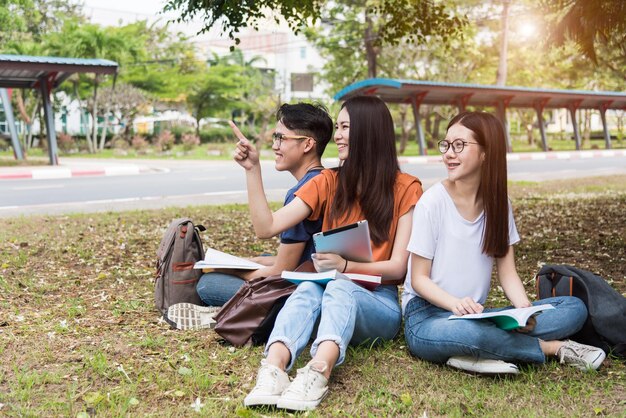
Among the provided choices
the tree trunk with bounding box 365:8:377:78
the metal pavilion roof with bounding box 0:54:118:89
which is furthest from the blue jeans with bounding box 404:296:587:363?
the tree trunk with bounding box 365:8:377:78

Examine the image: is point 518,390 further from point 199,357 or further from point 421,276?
point 199,357

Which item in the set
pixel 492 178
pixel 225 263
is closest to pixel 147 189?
pixel 225 263

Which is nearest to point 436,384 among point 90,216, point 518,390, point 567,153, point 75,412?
point 518,390

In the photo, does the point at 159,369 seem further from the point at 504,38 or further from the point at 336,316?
the point at 504,38

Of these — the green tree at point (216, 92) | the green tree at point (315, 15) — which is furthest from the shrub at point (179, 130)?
the green tree at point (315, 15)

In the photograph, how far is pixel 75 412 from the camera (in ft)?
9.59

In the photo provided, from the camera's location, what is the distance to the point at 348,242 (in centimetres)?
344

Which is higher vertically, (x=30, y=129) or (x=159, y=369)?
(x=30, y=129)

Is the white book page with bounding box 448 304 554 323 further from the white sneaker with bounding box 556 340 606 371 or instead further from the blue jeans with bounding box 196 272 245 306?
the blue jeans with bounding box 196 272 245 306

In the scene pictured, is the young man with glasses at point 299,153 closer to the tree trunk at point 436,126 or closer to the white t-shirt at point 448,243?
the white t-shirt at point 448,243

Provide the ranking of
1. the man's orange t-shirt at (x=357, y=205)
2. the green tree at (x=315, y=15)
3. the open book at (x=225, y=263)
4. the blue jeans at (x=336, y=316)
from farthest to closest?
the green tree at (x=315, y=15) → the open book at (x=225, y=263) → the man's orange t-shirt at (x=357, y=205) → the blue jeans at (x=336, y=316)

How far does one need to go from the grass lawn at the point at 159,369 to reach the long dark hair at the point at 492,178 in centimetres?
61

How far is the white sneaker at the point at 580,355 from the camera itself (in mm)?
3377

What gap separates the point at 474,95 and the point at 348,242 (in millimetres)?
23085
